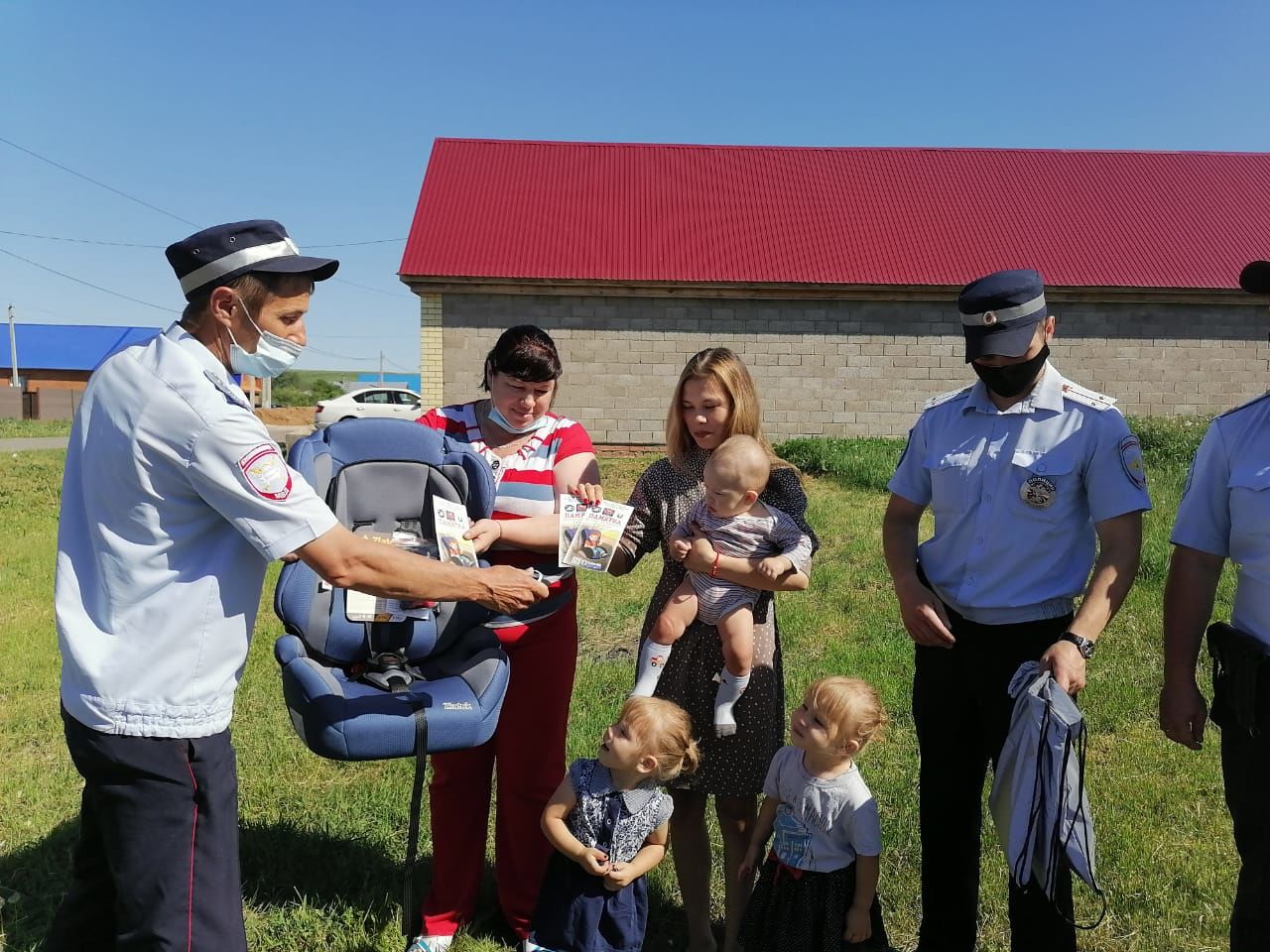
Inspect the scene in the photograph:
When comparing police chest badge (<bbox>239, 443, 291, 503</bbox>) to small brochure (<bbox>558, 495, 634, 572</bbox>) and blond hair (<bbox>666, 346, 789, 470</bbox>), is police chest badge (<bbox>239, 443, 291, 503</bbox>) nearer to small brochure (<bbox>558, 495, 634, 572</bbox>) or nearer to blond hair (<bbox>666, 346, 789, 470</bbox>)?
small brochure (<bbox>558, 495, 634, 572</bbox>)

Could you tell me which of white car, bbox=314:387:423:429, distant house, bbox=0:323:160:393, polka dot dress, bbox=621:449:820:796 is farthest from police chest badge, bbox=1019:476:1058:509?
distant house, bbox=0:323:160:393

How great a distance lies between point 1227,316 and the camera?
59.4 feet

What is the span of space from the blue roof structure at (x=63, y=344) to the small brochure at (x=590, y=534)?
62763 millimetres

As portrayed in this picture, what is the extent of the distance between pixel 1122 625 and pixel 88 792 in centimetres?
652

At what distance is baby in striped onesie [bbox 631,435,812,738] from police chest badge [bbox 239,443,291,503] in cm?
A: 132

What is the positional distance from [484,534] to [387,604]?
0.38m

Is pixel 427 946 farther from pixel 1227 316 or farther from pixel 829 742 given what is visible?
pixel 1227 316

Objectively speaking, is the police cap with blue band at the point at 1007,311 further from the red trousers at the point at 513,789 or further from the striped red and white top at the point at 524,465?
the red trousers at the point at 513,789

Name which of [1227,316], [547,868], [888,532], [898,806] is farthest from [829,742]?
[1227,316]

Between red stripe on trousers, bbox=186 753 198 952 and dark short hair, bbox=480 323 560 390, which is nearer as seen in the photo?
red stripe on trousers, bbox=186 753 198 952

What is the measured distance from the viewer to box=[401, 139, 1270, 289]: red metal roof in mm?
18109

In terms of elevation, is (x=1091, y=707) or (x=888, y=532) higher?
(x=888, y=532)

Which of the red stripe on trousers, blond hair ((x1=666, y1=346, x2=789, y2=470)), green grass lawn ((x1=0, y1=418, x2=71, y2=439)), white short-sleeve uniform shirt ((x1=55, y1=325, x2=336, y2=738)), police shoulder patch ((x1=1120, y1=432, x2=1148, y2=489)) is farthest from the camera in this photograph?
green grass lawn ((x1=0, y1=418, x2=71, y2=439))

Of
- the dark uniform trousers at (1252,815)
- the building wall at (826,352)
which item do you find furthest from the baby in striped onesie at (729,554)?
the building wall at (826,352)
